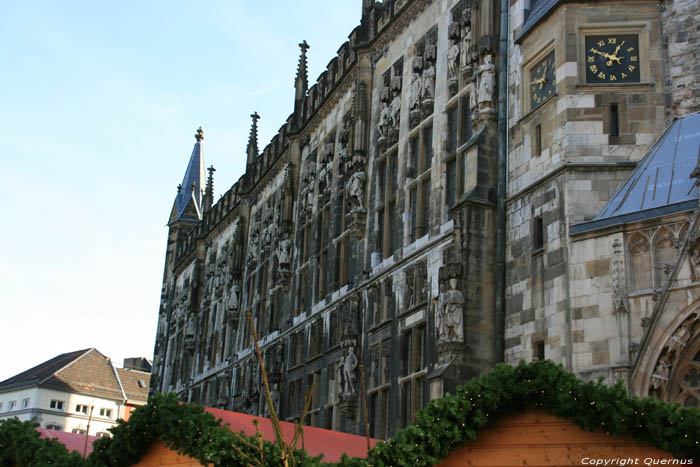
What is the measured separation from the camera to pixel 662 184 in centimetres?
1509

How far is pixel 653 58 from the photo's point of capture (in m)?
17.0

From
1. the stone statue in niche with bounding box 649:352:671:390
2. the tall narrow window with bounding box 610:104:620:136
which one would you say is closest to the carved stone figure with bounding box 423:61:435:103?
the tall narrow window with bounding box 610:104:620:136

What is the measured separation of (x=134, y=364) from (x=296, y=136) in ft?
159

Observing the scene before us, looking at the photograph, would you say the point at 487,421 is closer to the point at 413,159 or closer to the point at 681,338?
the point at 681,338

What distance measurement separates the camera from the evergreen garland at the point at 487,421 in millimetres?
8797

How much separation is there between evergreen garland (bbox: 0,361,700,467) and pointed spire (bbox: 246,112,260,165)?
31.8m

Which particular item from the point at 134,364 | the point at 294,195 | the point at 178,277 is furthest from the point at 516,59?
the point at 134,364

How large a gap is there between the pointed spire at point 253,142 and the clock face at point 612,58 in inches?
1021

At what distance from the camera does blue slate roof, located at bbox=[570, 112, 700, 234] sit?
576 inches

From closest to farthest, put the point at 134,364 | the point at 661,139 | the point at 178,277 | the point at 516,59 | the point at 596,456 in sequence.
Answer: the point at 596,456
the point at 661,139
the point at 516,59
the point at 178,277
the point at 134,364

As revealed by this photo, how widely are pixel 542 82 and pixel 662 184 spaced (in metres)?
3.99

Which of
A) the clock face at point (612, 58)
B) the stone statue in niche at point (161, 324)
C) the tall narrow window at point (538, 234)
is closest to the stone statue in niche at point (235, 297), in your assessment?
the stone statue in niche at point (161, 324)

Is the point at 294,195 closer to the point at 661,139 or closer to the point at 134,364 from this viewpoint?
the point at 661,139

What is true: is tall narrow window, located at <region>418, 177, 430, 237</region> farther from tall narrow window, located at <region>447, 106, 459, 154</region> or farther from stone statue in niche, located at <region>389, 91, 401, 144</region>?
stone statue in niche, located at <region>389, 91, 401, 144</region>
